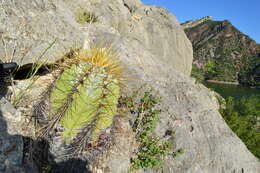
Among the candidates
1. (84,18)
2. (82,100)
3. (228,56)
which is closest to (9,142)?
(82,100)

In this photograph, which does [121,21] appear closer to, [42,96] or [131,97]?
[131,97]

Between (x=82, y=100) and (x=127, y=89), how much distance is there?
1.47 metres

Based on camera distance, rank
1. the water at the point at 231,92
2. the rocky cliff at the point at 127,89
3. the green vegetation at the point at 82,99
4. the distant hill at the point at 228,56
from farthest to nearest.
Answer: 1. the distant hill at the point at 228,56
2. the water at the point at 231,92
3. the rocky cliff at the point at 127,89
4. the green vegetation at the point at 82,99

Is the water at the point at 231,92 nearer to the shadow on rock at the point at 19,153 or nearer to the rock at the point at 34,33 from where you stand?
the rock at the point at 34,33

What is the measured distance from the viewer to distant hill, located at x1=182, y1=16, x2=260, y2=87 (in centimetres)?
9438

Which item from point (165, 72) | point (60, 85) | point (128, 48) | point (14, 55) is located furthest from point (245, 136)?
point (14, 55)

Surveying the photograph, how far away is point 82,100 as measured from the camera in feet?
8.62

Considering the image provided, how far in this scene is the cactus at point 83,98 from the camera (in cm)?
255

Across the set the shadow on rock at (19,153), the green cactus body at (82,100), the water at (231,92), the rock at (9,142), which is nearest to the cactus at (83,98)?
the green cactus body at (82,100)

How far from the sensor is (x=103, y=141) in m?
2.77

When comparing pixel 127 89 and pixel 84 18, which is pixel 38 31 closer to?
pixel 127 89

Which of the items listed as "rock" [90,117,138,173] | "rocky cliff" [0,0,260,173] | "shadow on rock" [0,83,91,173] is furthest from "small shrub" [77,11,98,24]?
"rock" [90,117,138,173]

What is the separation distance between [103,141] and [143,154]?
1010 mm

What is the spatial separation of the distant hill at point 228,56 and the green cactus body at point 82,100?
88687 millimetres
